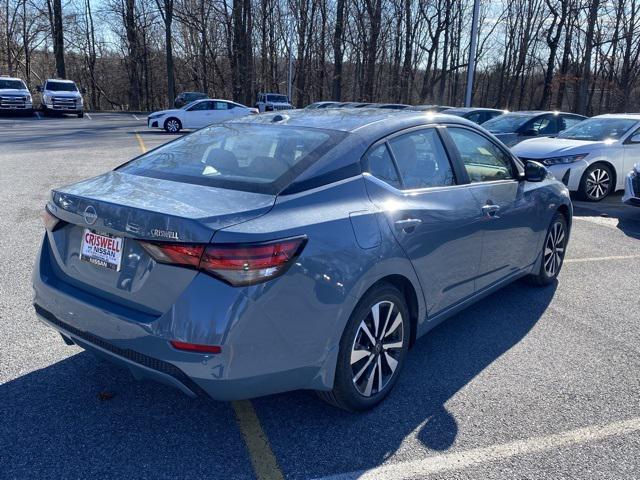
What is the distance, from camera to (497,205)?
3990 millimetres

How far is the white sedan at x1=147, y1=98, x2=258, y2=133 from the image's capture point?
23.1 m

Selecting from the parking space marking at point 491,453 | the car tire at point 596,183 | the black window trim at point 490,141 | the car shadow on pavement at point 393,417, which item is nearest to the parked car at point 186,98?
the car tire at point 596,183

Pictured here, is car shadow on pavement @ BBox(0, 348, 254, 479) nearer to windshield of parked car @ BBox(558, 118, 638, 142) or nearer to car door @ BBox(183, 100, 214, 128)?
windshield of parked car @ BBox(558, 118, 638, 142)

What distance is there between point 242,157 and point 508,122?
10.9 meters

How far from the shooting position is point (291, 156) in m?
3.06

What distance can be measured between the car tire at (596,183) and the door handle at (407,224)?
25.4ft

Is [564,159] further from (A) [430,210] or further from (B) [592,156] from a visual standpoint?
(A) [430,210]

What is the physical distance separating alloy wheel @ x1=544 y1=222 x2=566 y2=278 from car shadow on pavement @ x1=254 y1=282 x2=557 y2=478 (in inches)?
47.6

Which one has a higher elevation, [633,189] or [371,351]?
[633,189]

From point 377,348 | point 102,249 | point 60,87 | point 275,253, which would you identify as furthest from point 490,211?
point 60,87

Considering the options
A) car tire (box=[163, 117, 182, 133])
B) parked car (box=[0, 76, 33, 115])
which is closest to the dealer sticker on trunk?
car tire (box=[163, 117, 182, 133])

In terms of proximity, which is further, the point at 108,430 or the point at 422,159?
the point at 422,159

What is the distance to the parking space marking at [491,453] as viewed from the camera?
8.41 feet

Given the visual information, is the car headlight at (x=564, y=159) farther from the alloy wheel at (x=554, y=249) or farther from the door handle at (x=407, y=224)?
the door handle at (x=407, y=224)
